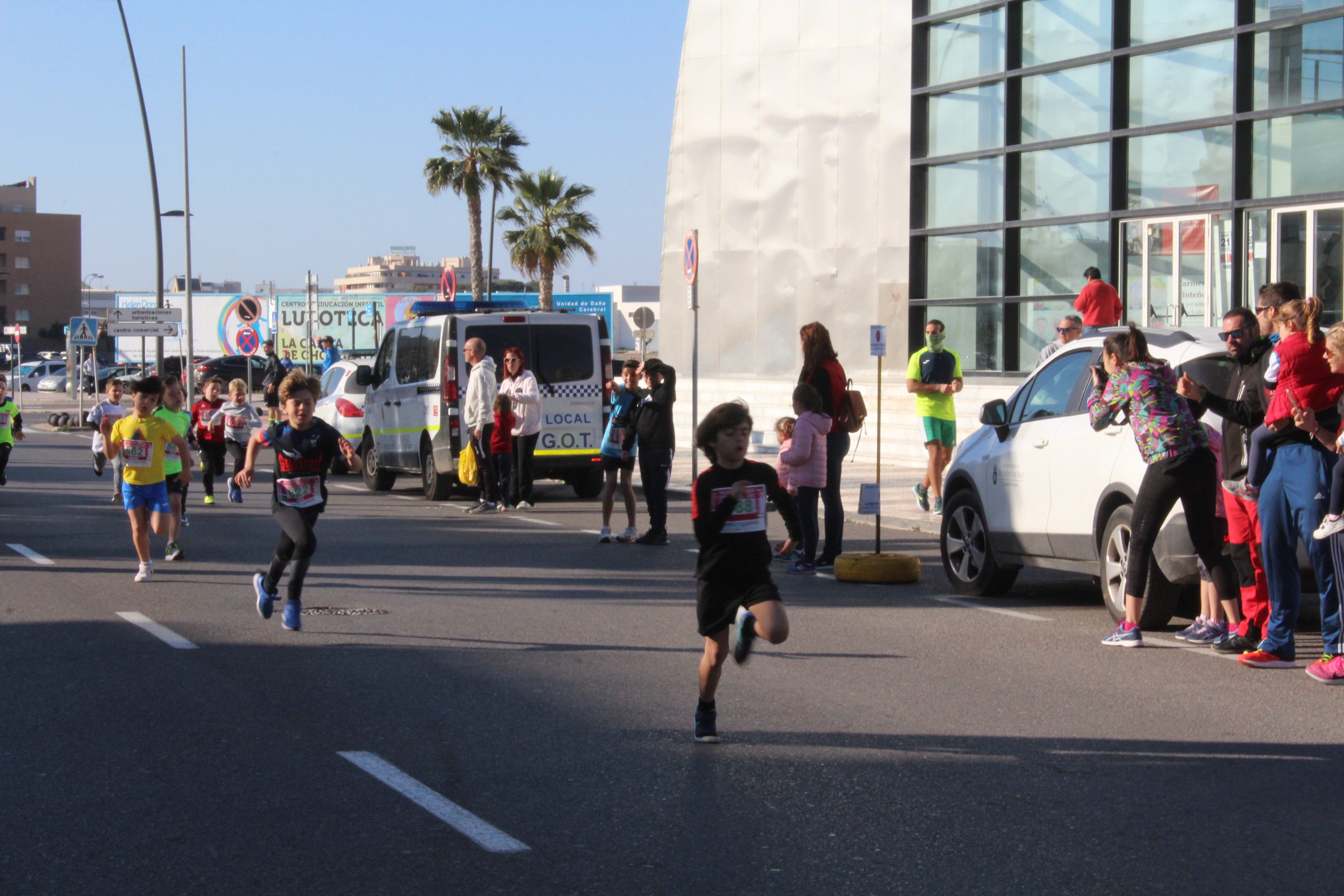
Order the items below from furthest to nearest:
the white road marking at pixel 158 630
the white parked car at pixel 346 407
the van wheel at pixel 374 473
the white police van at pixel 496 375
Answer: the white parked car at pixel 346 407 → the van wheel at pixel 374 473 → the white police van at pixel 496 375 → the white road marking at pixel 158 630

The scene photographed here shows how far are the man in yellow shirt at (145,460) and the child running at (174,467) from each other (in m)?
0.14

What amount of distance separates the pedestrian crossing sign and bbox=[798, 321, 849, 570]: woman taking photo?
31441 millimetres

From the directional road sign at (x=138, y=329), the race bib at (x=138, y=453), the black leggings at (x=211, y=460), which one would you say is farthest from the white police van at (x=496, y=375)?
the directional road sign at (x=138, y=329)

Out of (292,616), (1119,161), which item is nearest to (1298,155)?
(1119,161)

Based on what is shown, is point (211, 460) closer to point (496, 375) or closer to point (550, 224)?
point (496, 375)

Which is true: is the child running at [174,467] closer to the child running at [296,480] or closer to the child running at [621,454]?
the child running at [296,480]

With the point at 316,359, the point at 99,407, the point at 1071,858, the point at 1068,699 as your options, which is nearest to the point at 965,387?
the point at 99,407

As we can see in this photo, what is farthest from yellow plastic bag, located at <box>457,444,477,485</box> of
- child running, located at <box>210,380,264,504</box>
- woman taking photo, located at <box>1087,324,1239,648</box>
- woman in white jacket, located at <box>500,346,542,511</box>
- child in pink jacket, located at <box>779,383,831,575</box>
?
woman taking photo, located at <box>1087,324,1239,648</box>

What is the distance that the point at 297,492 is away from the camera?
9375 mm

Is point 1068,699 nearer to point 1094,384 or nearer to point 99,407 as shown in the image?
point 1094,384

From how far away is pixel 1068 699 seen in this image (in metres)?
7.18

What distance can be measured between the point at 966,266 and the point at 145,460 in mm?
14431

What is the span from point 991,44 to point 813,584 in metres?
13.6

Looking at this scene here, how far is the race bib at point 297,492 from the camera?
938 centimetres
